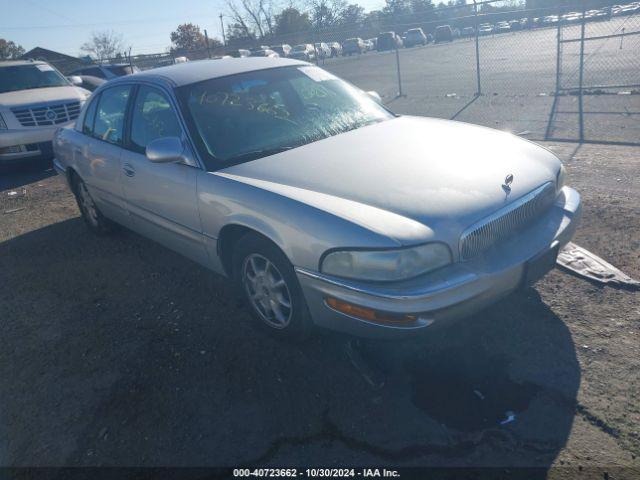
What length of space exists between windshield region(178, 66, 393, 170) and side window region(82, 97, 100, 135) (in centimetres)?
167

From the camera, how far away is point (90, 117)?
4902 mm

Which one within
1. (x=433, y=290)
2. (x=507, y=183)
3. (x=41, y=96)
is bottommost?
(x=433, y=290)

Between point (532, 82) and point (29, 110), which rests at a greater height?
point (29, 110)

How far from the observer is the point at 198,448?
98.5 inches

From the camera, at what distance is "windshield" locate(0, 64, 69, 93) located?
978cm

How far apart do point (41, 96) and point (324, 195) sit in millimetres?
8501

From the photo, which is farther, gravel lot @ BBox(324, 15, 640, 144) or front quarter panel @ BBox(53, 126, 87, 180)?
gravel lot @ BBox(324, 15, 640, 144)

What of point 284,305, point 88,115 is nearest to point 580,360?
point 284,305

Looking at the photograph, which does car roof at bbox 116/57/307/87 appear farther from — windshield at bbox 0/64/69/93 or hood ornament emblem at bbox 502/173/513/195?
windshield at bbox 0/64/69/93

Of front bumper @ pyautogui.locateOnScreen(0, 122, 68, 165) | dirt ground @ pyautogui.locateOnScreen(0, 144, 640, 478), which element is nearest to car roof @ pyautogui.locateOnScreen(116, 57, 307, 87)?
dirt ground @ pyautogui.locateOnScreen(0, 144, 640, 478)

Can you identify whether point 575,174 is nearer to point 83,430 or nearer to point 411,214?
point 411,214

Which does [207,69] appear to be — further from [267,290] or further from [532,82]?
[532,82]

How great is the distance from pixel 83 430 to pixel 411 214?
6.77 ft

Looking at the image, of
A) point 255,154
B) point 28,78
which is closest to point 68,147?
point 255,154
